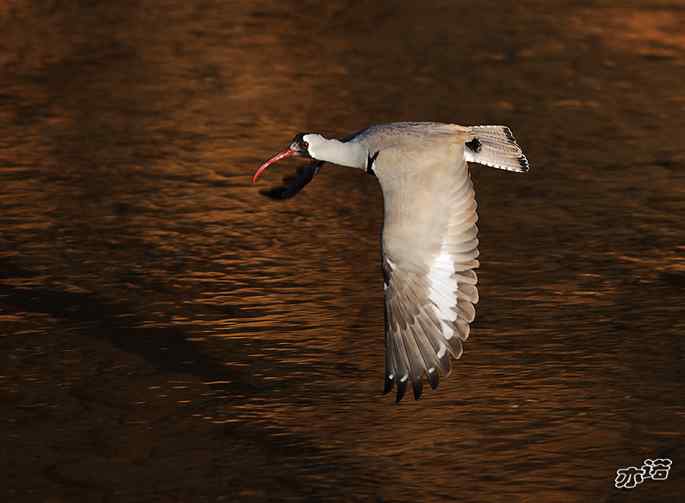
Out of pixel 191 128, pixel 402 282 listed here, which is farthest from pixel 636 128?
pixel 402 282

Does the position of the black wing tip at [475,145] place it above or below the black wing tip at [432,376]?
above

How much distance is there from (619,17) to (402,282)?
9.26 meters

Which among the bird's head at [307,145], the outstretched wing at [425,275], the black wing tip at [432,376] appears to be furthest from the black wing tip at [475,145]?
the black wing tip at [432,376]

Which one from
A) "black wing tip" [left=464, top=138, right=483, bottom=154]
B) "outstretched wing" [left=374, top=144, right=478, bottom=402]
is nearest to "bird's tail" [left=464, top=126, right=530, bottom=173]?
"black wing tip" [left=464, top=138, right=483, bottom=154]

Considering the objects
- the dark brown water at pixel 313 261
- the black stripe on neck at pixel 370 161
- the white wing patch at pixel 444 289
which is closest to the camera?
the dark brown water at pixel 313 261

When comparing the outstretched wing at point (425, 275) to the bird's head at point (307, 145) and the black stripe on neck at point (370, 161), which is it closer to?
the black stripe on neck at point (370, 161)

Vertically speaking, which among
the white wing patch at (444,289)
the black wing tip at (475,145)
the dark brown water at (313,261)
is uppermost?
the black wing tip at (475,145)

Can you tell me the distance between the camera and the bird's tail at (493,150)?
25.2 ft

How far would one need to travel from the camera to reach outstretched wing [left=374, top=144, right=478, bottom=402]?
689 cm

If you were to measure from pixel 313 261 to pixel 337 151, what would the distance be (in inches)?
71.0

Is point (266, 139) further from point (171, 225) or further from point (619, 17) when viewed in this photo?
point (619, 17)

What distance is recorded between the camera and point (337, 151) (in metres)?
7.72

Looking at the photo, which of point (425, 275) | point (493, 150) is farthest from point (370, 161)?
point (425, 275)

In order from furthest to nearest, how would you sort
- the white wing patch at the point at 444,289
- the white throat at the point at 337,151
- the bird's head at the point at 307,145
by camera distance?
1. the bird's head at the point at 307,145
2. the white throat at the point at 337,151
3. the white wing patch at the point at 444,289
